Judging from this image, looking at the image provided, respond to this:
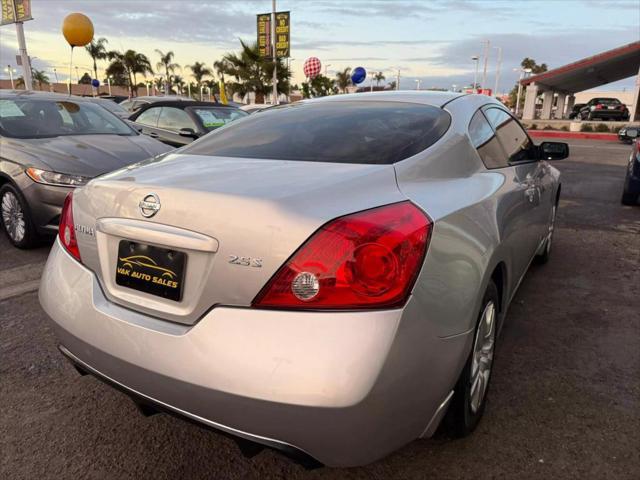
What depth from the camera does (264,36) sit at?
27828mm

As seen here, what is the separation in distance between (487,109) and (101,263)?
2350 mm

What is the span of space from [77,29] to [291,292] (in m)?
18.2

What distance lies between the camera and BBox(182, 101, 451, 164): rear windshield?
213 centimetres

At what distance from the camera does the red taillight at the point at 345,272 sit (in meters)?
1.48

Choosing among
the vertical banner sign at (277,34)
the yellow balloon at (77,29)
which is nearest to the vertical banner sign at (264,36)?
the vertical banner sign at (277,34)

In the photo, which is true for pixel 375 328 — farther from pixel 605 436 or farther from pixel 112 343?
pixel 605 436

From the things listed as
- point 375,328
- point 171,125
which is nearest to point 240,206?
point 375,328

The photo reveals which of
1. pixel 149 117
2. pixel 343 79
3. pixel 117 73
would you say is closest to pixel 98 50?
pixel 117 73

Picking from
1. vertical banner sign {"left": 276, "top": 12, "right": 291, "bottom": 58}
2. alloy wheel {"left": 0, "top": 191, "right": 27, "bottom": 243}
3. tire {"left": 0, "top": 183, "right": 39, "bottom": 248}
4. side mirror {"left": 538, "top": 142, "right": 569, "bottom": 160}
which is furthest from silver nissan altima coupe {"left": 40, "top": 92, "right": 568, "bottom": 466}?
vertical banner sign {"left": 276, "top": 12, "right": 291, "bottom": 58}

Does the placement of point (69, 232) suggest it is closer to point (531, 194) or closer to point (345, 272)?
point (345, 272)

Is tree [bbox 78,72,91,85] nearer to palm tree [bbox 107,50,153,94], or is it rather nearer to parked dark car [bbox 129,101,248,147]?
palm tree [bbox 107,50,153,94]

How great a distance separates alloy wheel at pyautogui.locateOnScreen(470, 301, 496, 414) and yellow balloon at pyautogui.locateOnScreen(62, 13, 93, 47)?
18.0 metres

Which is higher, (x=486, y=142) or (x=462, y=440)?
(x=486, y=142)

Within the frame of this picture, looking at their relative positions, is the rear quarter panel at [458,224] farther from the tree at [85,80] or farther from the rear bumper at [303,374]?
the tree at [85,80]
